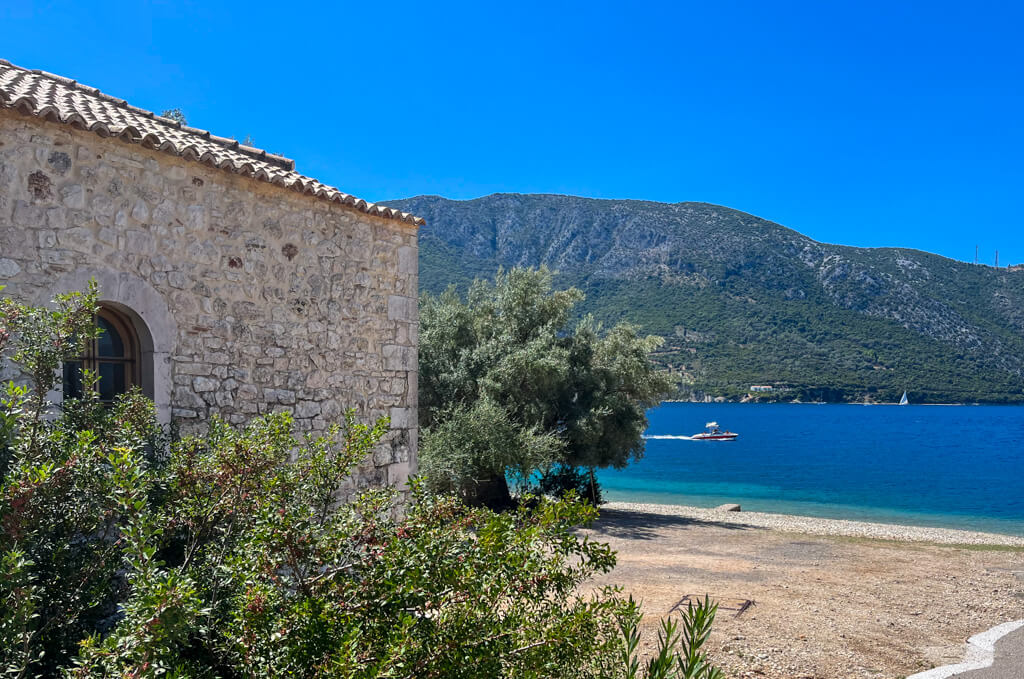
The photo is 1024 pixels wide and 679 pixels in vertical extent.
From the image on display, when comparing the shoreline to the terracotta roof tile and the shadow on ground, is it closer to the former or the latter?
the shadow on ground

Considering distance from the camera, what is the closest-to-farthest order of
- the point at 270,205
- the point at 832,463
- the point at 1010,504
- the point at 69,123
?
the point at 69,123, the point at 270,205, the point at 1010,504, the point at 832,463

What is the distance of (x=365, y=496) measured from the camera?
142 inches

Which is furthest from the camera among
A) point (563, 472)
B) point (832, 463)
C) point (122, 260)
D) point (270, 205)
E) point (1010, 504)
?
point (832, 463)

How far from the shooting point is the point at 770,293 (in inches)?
3654

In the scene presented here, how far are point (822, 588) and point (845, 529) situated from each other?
11.1 m

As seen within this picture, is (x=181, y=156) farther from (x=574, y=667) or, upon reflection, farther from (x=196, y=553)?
(x=574, y=667)

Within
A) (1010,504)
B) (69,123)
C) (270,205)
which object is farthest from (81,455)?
(1010,504)

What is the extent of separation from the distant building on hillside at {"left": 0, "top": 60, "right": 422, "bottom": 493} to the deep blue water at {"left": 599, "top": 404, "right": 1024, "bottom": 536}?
73.7 ft

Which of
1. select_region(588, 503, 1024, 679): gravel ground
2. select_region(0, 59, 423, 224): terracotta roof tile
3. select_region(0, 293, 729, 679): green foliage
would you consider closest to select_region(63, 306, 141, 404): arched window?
select_region(0, 59, 423, 224): terracotta roof tile

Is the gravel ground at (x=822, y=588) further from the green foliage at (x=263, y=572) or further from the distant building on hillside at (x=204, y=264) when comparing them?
the green foliage at (x=263, y=572)

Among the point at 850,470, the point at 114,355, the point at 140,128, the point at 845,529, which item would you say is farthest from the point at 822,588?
the point at 850,470

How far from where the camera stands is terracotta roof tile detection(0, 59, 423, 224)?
584cm

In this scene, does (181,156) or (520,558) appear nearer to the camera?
(520,558)

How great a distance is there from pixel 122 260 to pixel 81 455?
3473 mm
